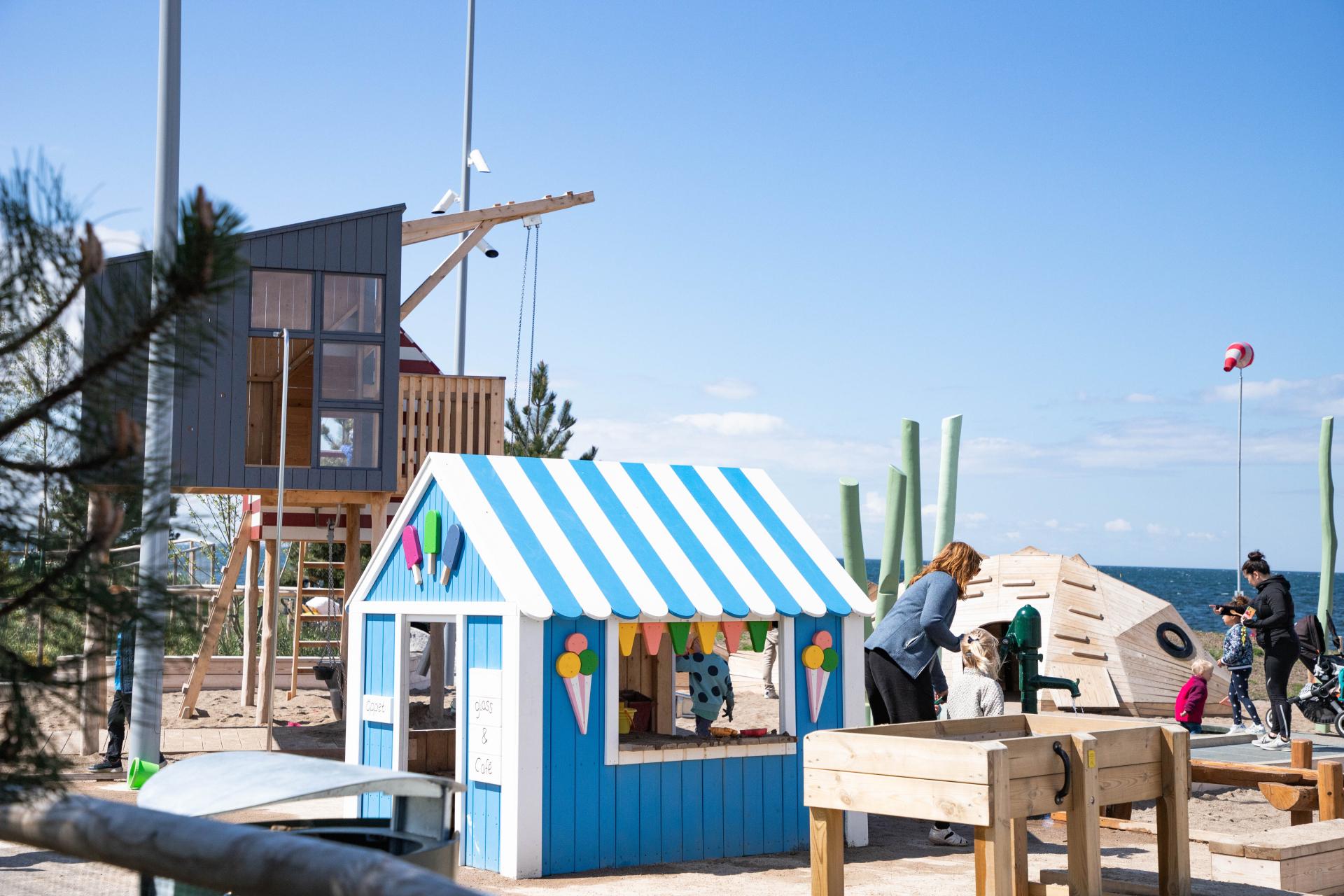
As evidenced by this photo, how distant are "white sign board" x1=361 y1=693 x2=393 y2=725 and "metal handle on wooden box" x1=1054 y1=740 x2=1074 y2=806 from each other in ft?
16.4

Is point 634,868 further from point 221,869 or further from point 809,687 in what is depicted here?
point 221,869

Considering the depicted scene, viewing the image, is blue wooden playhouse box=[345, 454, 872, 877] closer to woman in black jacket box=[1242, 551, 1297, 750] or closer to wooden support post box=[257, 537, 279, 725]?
woman in black jacket box=[1242, 551, 1297, 750]

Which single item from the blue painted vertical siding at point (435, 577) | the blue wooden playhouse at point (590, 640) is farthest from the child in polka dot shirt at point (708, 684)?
the blue painted vertical siding at point (435, 577)

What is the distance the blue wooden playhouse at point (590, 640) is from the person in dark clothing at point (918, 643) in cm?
23

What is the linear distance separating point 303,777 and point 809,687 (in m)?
5.52

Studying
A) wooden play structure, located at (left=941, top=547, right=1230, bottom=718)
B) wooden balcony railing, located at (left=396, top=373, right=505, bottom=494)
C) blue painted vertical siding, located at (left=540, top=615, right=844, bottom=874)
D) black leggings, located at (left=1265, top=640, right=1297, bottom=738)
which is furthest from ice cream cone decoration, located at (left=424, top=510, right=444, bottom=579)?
wooden play structure, located at (left=941, top=547, right=1230, bottom=718)

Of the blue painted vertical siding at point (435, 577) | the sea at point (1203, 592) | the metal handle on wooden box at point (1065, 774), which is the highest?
the blue painted vertical siding at point (435, 577)

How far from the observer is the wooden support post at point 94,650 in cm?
226

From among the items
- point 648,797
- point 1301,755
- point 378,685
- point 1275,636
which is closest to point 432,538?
point 378,685

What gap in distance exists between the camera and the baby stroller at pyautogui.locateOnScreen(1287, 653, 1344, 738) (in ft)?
50.4

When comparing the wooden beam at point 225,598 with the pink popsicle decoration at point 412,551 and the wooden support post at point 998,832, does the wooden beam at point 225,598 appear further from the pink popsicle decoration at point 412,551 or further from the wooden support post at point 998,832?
the wooden support post at point 998,832

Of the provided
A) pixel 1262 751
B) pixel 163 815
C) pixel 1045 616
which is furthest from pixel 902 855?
pixel 1045 616

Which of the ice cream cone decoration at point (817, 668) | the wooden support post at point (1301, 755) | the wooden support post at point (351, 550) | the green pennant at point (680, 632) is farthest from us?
the wooden support post at point (351, 550)

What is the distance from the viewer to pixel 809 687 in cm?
931
